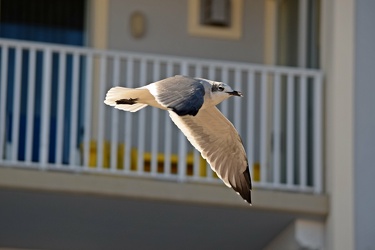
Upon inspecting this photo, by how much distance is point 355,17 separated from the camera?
12.7 meters

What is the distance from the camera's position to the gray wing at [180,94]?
8031mm

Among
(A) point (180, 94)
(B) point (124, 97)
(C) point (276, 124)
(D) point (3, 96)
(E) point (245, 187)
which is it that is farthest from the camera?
(C) point (276, 124)

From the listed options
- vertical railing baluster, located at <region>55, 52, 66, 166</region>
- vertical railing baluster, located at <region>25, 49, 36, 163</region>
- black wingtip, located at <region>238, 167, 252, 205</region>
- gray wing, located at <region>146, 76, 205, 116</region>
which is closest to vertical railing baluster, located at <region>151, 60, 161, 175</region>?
vertical railing baluster, located at <region>55, 52, 66, 166</region>

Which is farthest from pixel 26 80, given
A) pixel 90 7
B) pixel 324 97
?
pixel 324 97

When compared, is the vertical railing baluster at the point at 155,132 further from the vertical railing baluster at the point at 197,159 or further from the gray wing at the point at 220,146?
the gray wing at the point at 220,146

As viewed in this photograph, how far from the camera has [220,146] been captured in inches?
416

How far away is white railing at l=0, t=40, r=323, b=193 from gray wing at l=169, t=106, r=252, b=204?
1.42 metres

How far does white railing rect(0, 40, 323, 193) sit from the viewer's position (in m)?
12.0

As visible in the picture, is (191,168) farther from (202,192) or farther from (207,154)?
(207,154)

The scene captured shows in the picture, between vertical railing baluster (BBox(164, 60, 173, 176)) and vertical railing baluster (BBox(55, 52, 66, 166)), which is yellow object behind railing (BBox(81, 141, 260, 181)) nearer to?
vertical railing baluster (BBox(164, 60, 173, 176))

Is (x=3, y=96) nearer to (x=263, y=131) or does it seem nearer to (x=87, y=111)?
(x=87, y=111)

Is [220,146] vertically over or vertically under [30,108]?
under

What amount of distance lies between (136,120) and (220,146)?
284 centimetres

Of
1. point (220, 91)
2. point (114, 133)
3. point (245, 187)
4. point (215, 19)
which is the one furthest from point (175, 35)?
point (220, 91)
